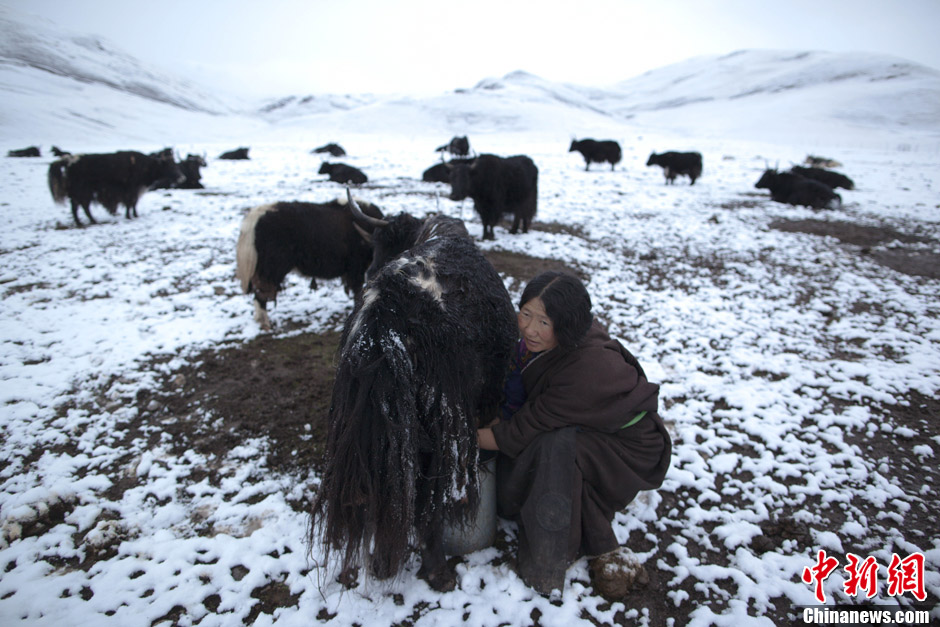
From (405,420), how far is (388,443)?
0.09 metres

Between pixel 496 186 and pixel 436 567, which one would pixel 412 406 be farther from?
pixel 496 186

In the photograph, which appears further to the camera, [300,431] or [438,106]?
[438,106]

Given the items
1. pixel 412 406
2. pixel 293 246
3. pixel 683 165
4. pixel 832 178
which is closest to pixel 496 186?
pixel 293 246

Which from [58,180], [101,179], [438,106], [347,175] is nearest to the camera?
[58,180]

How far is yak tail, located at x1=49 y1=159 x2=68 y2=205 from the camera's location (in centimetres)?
711

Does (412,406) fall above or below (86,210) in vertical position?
below

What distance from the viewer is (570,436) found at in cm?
169

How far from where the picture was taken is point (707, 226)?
786 cm

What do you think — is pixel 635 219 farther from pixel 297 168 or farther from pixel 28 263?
pixel 297 168

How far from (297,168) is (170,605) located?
15084 mm

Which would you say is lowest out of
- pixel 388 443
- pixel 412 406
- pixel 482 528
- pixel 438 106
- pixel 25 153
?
pixel 482 528

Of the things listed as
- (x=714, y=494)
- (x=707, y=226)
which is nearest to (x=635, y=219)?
(x=707, y=226)

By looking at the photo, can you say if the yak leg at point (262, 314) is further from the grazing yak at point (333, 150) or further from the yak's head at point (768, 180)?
the grazing yak at point (333, 150)

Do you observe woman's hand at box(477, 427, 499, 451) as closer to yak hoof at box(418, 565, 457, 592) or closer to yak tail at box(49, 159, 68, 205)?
yak hoof at box(418, 565, 457, 592)
